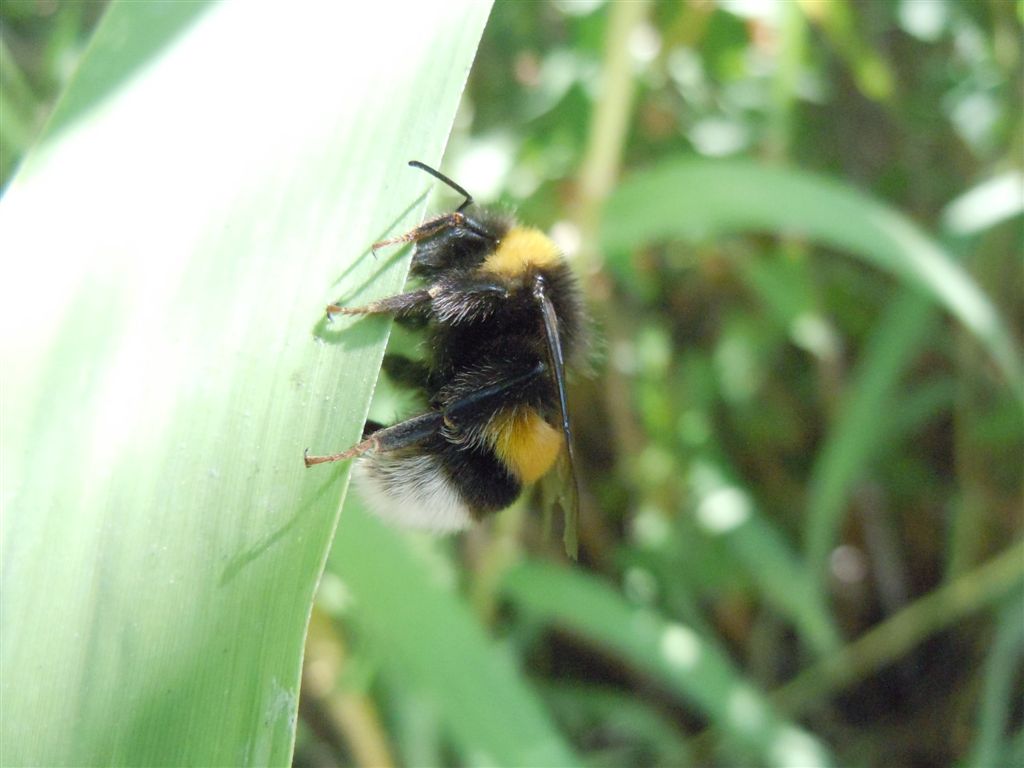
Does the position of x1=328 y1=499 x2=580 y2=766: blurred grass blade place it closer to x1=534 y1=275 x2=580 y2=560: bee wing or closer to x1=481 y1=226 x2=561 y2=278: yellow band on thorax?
x1=534 y1=275 x2=580 y2=560: bee wing

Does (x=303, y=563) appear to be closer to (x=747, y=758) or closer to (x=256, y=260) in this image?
(x=256, y=260)

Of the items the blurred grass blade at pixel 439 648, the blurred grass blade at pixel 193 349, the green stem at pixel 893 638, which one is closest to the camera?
the blurred grass blade at pixel 193 349

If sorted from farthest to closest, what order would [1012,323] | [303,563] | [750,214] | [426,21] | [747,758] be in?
[1012,323], [747,758], [750,214], [426,21], [303,563]

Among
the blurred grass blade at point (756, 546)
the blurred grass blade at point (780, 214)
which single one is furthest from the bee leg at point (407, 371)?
the blurred grass blade at point (756, 546)

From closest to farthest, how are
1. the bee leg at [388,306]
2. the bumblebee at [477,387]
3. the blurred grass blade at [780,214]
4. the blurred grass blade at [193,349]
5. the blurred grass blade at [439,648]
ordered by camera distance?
the blurred grass blade at [193,349]
the bee leg at [388,306]
the bumblebee at [477,387]
the blurred grass blade at [439,648]
the blurred grass blade at [780,214]

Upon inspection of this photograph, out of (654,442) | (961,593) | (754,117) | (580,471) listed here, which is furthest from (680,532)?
(754,117)

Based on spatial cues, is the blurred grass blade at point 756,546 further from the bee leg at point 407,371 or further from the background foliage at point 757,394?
the bee leg at point 407,371

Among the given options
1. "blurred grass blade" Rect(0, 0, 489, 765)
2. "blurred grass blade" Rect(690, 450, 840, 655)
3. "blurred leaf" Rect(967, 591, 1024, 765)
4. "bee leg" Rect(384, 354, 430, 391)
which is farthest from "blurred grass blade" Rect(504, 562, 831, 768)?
"blurred grass blade" Rect(0, 0, 489, 765)
